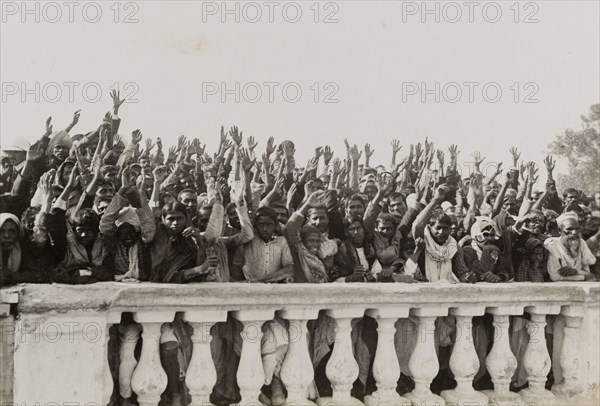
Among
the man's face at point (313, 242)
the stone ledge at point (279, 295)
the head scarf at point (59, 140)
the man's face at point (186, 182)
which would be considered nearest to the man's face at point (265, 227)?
the man's face at point (313, 242)

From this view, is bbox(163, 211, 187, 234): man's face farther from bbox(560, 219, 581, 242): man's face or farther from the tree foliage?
the tree foliage

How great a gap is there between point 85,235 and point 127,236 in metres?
0.37

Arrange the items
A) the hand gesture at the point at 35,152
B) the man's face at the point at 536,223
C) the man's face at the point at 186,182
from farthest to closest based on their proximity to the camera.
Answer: the man's face at the point at 186,182, the hand gesture at the point at 35,152, the man's face at the point at 536,223

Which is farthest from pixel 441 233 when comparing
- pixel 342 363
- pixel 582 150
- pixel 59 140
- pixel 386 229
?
pixel 582 150

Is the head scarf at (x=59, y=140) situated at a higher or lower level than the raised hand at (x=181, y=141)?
lower

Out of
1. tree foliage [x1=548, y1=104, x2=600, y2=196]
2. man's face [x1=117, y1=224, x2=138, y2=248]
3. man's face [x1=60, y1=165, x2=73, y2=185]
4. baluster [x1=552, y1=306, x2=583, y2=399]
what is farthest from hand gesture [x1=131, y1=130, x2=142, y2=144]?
tree foliage [x1=548, y1=104, x2=600, y2=196]

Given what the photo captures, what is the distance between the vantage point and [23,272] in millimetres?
4008

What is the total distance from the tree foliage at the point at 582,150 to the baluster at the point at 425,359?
14.2 meters

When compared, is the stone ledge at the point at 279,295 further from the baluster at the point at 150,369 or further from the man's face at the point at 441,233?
the man's face at the point at 441,233

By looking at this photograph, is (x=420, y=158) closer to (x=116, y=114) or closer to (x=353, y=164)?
(x=353, y=164)

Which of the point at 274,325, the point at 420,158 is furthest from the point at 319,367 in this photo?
the point at 420,158

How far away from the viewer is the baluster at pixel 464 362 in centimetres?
409

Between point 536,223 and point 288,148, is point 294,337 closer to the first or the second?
point 536,223

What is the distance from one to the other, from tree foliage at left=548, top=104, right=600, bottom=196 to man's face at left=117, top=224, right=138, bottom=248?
14.8 metres
